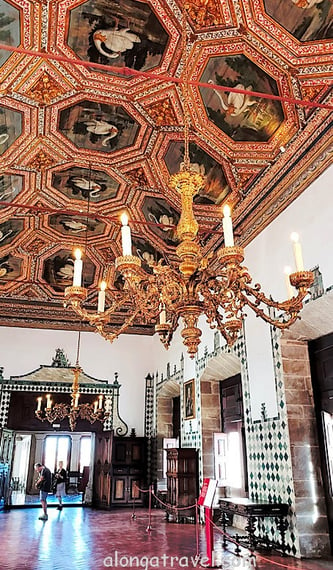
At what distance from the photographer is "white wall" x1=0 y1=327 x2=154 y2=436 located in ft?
47.7

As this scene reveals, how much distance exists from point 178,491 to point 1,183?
304 inches

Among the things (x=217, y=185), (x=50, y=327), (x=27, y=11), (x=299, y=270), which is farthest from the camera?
(x=50, y=327)

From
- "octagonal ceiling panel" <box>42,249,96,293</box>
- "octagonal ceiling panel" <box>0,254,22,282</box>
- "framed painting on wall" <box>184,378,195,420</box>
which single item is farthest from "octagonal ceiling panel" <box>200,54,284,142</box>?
"octagonal ceiling panel" <box>0,254,22,282</box>

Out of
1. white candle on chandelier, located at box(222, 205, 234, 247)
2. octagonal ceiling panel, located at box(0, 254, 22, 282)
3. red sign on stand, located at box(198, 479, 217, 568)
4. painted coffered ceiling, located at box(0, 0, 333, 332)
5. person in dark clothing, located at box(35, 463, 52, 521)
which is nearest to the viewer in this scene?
white candle on chandelier, located at box(222, 205, 234, 247)

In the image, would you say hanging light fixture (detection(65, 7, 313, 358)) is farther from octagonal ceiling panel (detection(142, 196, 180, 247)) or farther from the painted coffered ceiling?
octagonal ceiling panel (detection(142, 196, 180, 247))

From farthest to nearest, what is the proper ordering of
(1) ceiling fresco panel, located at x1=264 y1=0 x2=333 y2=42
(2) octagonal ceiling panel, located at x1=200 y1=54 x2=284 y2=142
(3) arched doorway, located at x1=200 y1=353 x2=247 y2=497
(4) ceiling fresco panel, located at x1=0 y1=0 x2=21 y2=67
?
(3) arched doorway, located at x1=200 y1=353 x2=247 y2=497 < (2) octagonal ceiling panel, located at x1=200 y1=54 x2=284 y2=142 < (4) ceiling fresco panel, located at x1=0 y1=0 x2=21 y2=67 < (1) ceiling fresco panel, located at x1=264 y1=0 x2=333 y2=42

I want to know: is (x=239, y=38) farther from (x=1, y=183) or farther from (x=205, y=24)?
(x=1, y=183)

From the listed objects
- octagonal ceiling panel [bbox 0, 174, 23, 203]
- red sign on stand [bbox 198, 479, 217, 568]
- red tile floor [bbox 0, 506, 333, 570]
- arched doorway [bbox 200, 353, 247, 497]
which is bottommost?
red tile floor [bbox 0, 506, 333, 570]

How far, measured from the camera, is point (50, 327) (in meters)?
15.0

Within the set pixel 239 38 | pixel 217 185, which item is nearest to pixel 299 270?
pixel 239 38

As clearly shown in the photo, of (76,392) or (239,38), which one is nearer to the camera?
(239,38)

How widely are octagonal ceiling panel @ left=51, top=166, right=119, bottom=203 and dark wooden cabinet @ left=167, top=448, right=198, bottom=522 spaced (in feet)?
20.4

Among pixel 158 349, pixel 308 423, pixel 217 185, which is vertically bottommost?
pixel 308 423

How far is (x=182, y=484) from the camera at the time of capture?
1035cm
